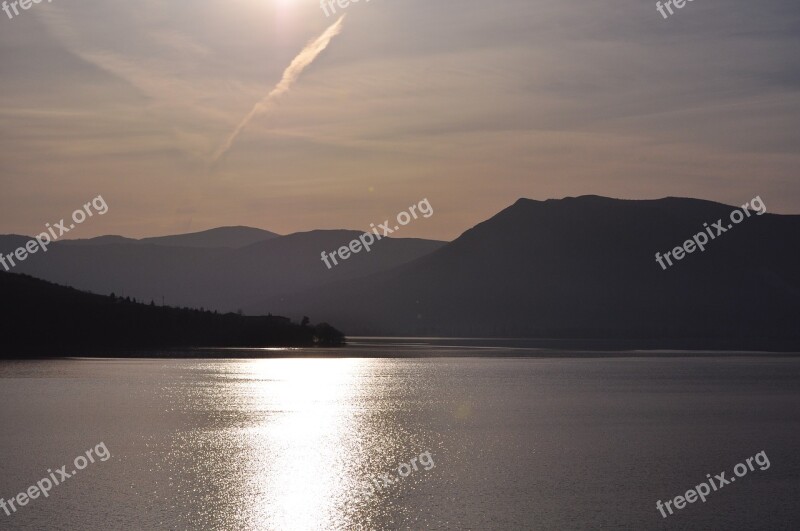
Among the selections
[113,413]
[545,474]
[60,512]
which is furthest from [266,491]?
[113,413]

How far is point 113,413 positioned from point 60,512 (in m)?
38.5

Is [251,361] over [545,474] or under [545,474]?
over

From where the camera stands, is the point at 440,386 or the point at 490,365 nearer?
the point at 440,386

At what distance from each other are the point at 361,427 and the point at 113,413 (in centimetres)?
2135

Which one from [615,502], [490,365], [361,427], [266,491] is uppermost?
[490,365]

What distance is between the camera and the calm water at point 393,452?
1734 inches

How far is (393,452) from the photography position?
6234 cm

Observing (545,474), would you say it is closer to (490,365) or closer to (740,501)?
(740,501)

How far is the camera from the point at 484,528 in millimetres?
41406

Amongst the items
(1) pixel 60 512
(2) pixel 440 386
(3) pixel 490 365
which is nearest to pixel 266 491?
(1) pixel 60 512

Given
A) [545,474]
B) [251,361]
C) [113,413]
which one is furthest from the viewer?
[251,361]

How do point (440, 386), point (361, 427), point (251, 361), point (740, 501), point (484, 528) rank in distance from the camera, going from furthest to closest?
point (251, 361) → point (440, 386) → point (361, 427) → point (740, 501) → point (484, 528)

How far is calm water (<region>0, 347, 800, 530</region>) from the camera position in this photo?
44.0 meters

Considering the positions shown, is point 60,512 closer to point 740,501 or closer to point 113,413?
point 740,501
